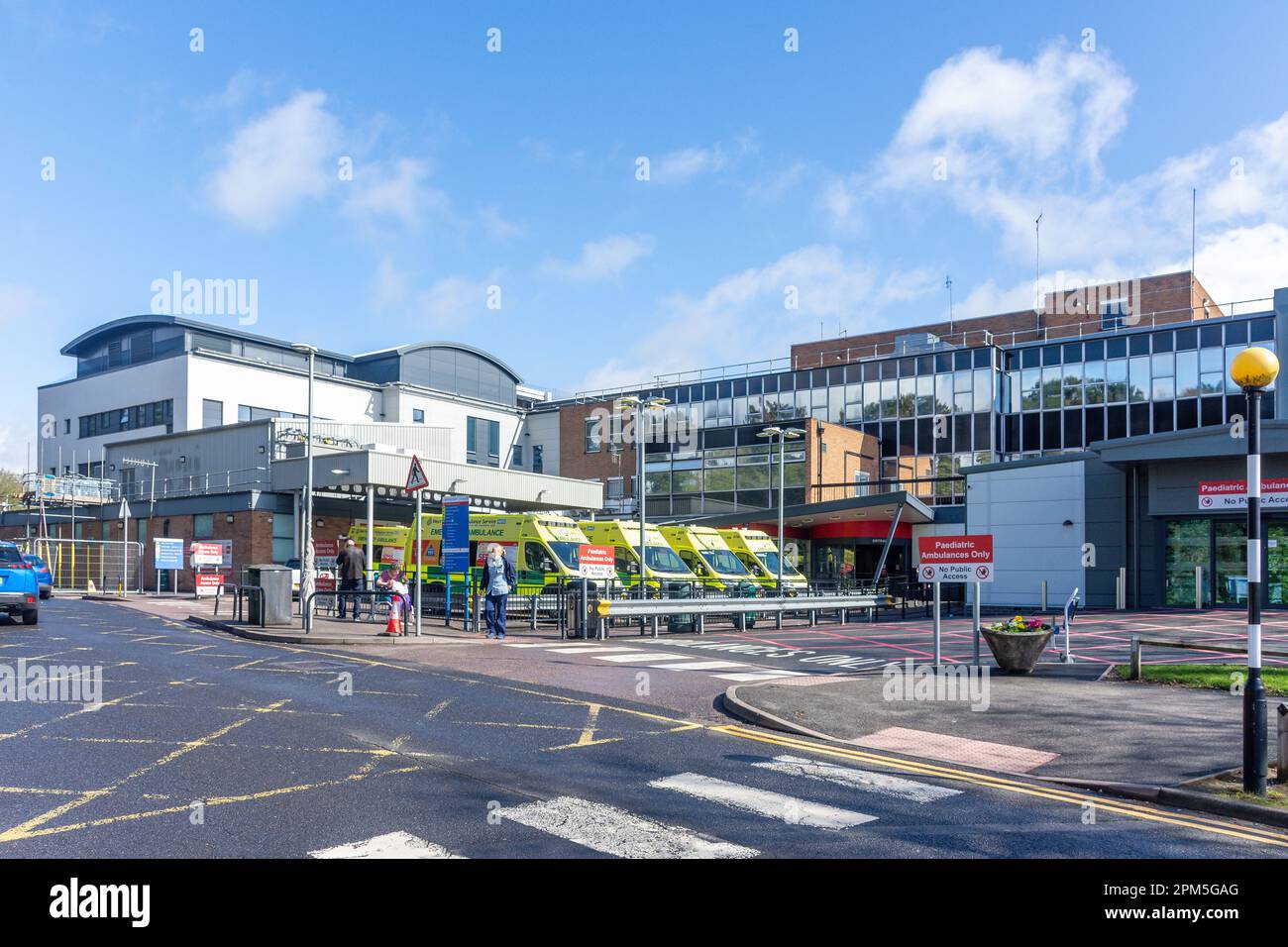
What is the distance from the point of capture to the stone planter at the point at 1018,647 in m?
14.5

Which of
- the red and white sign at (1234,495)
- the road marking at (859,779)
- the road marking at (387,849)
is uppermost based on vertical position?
the red and white sign at (1234,495)

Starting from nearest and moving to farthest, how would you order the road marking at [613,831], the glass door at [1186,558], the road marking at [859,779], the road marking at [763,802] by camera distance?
the road marking at [613,831] < the road marking at [763,802] < the road marking at [859,779] < the glass door at [1186,558]

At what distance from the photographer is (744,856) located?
6.00m

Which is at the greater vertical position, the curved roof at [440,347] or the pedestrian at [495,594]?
the curved roof at [440,347]

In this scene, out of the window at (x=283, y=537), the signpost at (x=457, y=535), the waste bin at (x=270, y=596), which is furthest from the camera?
the window at (x=283, y=537)

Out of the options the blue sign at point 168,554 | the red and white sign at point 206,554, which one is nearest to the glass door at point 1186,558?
the red and white sign at point 206,554

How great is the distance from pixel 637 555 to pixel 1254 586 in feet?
63.2

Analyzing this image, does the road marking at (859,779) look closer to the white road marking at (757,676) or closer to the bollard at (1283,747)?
the bollard at (1283,747)

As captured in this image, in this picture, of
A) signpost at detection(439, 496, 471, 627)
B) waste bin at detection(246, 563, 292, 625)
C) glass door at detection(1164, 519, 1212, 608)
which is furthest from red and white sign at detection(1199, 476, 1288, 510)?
waste bin at detection(246, 563, 292, 625)

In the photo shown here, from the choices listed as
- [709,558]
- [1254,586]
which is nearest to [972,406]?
[709,558]

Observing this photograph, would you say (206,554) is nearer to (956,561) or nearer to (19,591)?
(19,591)

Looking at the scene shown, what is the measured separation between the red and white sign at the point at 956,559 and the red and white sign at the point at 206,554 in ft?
80.9

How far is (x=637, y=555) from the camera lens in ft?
88.1
